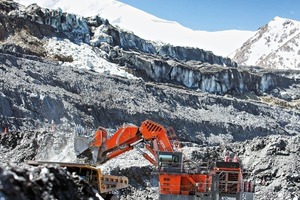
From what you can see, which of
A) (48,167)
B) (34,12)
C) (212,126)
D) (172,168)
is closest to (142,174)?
(172,168)

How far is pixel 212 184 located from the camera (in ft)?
43.7

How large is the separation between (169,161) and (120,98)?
86.3ft

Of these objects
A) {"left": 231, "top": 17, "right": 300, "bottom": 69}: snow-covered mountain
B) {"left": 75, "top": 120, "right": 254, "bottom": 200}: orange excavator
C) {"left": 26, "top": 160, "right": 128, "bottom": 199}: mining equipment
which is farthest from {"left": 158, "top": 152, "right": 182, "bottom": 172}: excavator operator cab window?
{"left": 231, "top": 17, "right": 300, "bottom": 69}: snow-covered mountain

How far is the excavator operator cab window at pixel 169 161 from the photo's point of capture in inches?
537

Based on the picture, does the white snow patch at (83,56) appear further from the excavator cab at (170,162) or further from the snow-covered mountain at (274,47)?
the snow-covered mountain at (274,47)

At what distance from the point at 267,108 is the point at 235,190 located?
4160cm

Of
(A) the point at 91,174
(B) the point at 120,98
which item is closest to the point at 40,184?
(A) the point at 91,174

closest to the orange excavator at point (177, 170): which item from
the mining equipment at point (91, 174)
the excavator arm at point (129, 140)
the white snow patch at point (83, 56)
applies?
the excavator arm at point (129, 140)

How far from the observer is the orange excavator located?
13.3 metres

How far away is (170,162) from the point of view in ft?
44.8

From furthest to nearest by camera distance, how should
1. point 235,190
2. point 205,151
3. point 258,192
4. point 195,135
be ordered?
point 195,135
point 205,151
point 258,192
point 235,190

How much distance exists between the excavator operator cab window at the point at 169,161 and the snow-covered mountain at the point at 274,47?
132 m

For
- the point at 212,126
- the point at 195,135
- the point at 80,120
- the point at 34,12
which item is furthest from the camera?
the point at 34,12

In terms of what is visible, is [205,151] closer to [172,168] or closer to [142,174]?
[142,174]
